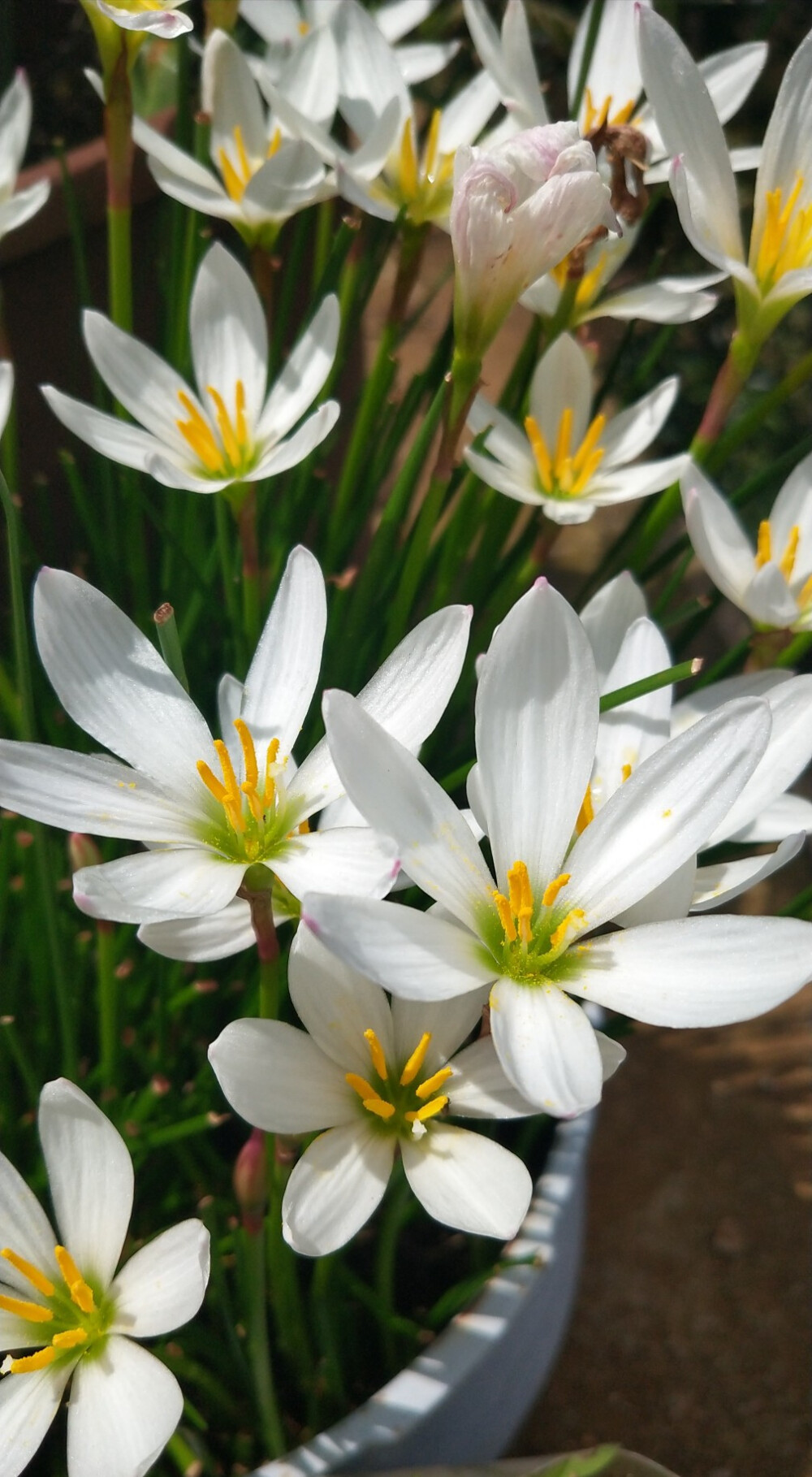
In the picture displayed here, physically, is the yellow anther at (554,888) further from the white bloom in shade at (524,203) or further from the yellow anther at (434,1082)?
the white bloom in shade at (524,203)

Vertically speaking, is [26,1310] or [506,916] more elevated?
[506,916]

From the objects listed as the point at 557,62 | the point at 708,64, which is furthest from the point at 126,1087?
the point at 557,62

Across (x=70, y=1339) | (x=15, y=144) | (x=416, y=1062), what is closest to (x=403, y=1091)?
(x=416, y=1062)

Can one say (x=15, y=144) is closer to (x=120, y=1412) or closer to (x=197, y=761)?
(x=197, y=761)

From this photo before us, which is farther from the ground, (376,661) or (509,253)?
(509,253)

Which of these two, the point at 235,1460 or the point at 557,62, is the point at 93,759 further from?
the point at 557,62

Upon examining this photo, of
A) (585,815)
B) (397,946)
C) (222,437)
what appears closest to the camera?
(397,946)
